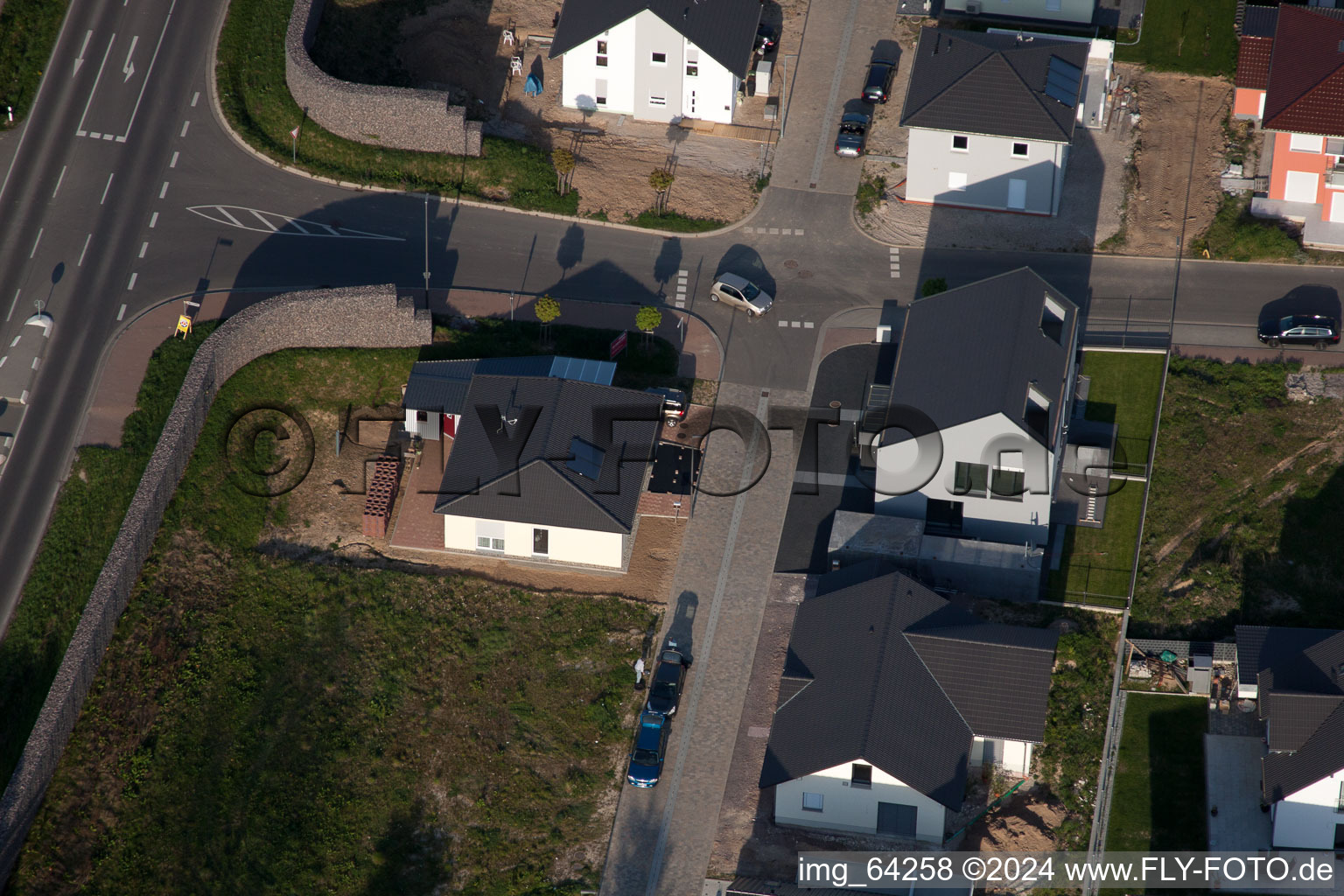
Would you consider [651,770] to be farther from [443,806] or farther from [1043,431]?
[1043,431]

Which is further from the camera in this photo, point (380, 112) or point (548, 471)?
point (380, 112)

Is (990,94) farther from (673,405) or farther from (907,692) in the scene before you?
(907,692)

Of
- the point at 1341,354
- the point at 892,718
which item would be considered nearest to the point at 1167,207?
the point at 1341,354

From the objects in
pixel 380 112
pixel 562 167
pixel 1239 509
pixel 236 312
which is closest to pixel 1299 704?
pixel 1239 509

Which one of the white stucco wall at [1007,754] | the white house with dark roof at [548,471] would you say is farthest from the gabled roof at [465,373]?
the white stucco wall at [1007,754]

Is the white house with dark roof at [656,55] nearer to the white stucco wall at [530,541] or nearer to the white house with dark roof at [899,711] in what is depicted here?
the white stucco wall at [530,541]

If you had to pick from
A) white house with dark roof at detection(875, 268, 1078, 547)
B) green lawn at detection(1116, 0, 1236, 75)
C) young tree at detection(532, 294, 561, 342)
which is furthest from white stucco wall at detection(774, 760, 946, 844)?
green lawn at detection(1116, 0, 1236, 75)
